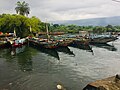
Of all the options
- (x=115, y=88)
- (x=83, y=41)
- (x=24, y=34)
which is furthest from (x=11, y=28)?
(x=115, y=88)

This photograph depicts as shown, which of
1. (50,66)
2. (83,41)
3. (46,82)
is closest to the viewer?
(46,82)

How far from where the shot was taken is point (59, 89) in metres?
21.2

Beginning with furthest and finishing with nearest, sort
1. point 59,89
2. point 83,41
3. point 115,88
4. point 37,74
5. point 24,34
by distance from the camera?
point 24,34
point 83,41
point 37,74
point 59,89
point 115,88

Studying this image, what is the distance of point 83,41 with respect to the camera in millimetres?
63156

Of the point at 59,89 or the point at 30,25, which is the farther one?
the point at 30,25

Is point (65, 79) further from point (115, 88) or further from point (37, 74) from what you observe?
point (115, 88)

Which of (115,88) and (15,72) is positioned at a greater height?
(115,88)

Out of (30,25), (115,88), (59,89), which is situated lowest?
(59,89)

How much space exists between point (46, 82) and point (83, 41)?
133ft

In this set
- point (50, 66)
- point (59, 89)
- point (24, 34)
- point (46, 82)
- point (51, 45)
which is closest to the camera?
point (59, 89)

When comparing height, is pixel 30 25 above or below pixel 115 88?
above

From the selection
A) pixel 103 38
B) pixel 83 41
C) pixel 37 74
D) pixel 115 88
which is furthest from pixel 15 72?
pixel 103 38

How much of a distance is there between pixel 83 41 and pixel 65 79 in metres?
38.9

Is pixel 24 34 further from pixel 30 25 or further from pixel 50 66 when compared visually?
pixel 50 66
